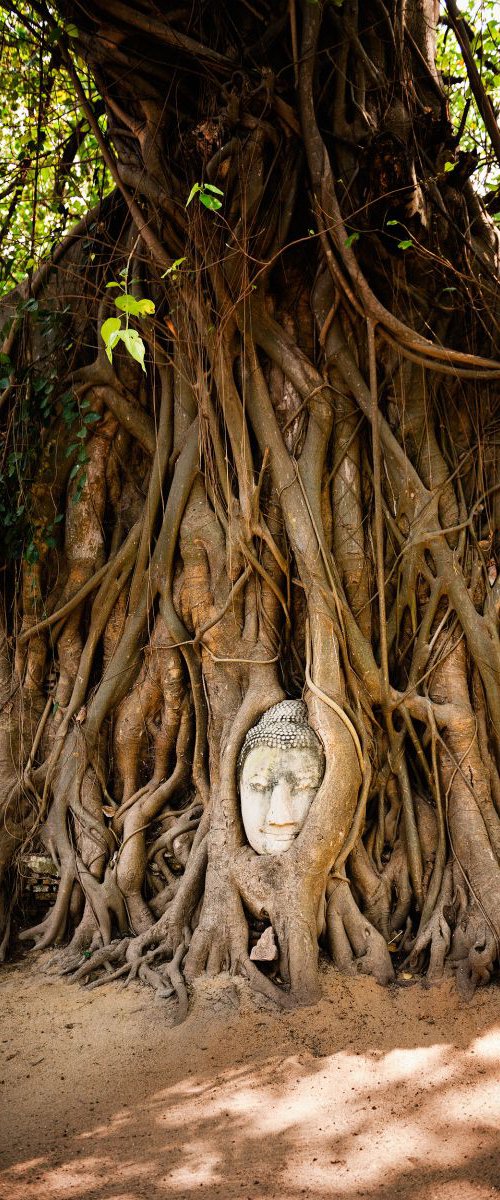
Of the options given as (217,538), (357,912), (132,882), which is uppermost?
(217,538)

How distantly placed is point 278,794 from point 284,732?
0.82ft

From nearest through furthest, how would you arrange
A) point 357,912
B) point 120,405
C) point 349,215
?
point 357,912 → point 349,215 → point 120,405

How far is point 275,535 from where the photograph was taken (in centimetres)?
375

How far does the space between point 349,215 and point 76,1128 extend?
139 inches

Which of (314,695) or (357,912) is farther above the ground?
(314,695)

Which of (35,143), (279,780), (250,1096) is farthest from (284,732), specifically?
(35,143)

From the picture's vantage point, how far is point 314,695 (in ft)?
11.0

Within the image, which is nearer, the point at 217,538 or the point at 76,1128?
the point at 76,1128

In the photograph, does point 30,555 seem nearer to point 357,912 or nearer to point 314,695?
point 314,695

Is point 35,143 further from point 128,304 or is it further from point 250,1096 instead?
point 250,1096

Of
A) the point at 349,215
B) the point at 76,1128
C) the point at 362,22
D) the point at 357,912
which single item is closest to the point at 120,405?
the point at 349,215

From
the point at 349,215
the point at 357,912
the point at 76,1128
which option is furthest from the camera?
the point at 349,215

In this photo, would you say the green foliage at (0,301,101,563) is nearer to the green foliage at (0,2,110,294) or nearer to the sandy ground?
the green foliage at (0,2,110,294)

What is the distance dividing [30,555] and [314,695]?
1.63 m
